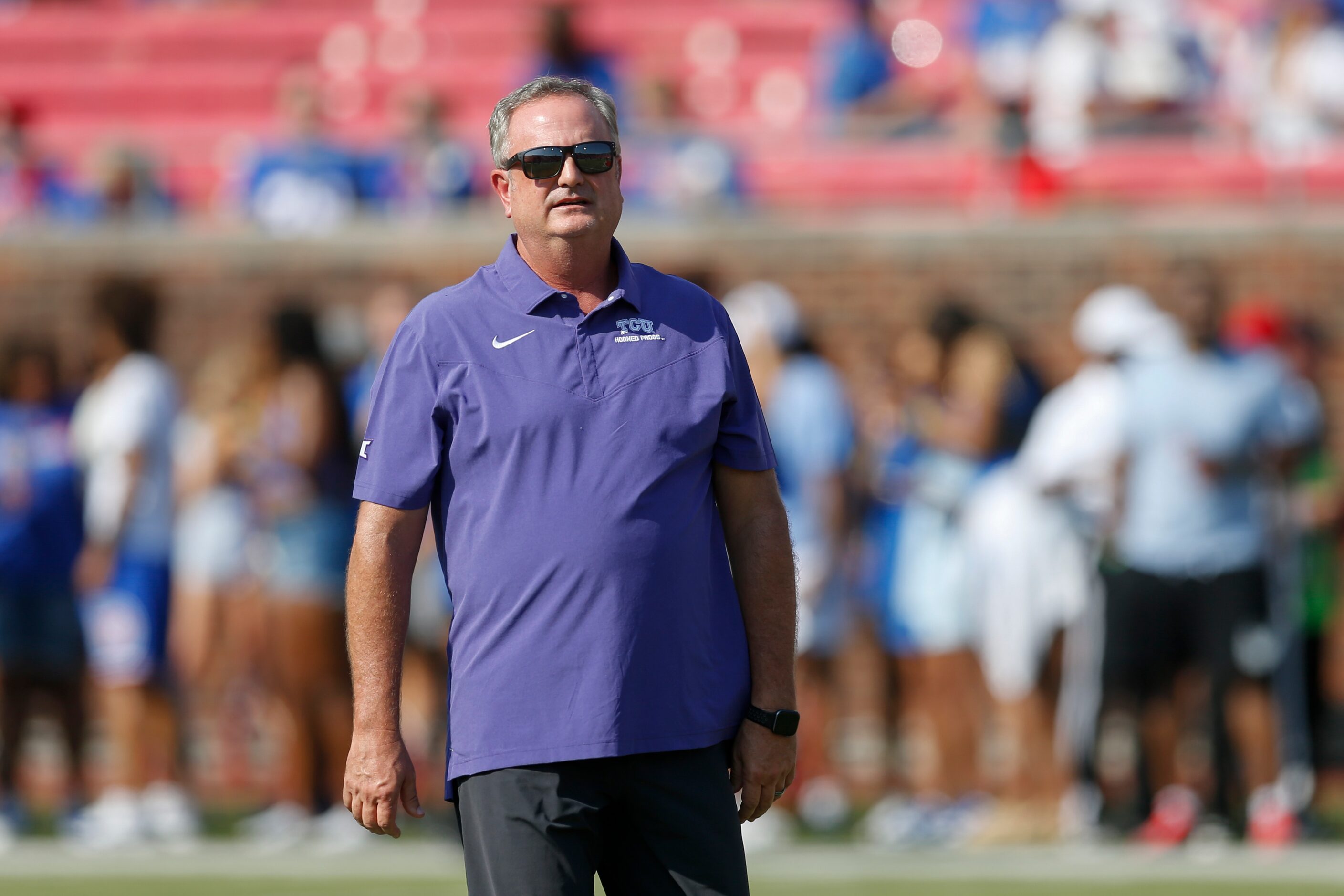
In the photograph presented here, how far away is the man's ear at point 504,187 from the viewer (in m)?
4.02

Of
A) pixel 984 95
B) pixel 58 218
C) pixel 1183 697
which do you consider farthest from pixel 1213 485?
pixel 58 218

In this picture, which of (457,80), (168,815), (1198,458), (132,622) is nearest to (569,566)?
(1198,458)

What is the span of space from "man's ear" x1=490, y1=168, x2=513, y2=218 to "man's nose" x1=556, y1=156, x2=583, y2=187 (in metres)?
0.14

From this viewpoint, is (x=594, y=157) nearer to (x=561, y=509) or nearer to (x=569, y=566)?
(x=561, y=509)

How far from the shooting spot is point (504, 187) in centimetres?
407

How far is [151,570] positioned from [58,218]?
16.4ft

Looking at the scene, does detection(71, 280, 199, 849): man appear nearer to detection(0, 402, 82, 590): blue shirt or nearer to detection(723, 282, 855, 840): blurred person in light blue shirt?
detection(0, 402, 82, 590): blue shirt

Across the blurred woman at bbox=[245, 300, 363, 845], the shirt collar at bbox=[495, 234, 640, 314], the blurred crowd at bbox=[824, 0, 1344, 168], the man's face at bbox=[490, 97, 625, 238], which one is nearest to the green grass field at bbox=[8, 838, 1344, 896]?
the blurred woman at bbox=[245, 300, 363, 845]

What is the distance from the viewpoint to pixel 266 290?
1348 centimetres

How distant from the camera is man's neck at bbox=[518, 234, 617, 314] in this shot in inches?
155

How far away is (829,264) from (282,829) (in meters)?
4.99

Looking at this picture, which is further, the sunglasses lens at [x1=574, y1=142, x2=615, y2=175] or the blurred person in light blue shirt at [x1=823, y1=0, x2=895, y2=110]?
the blurred person in light blue shirt at [x1=823, y1=0, x2=895, y2=110]

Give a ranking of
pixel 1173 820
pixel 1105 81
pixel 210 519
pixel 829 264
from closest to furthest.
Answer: pixel 1173 820 < pixel 210 519 < pixel 829 264 < pixel 1105 81

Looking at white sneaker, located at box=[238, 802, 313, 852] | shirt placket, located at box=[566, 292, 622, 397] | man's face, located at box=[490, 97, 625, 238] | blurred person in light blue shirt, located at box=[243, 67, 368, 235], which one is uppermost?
blurred person in light blue shirt, located at box=[243, 67, 368, 235]
